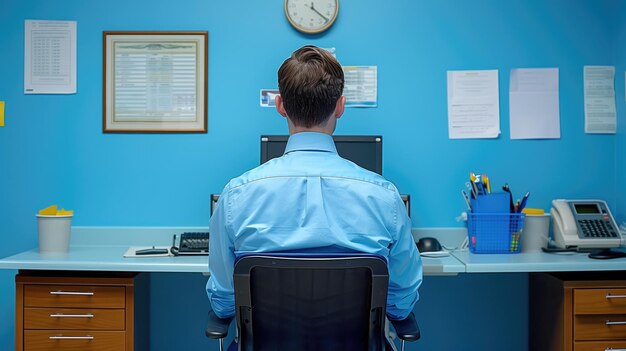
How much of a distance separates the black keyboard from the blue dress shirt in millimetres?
978

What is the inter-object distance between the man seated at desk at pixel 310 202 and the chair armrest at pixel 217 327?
122 millimetres

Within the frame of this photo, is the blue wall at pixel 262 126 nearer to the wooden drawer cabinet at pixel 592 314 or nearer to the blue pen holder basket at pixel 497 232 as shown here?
the blue pen holder basket at pixel 497 232

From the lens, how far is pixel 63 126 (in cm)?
255

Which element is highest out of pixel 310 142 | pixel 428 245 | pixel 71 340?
pixel 310 142

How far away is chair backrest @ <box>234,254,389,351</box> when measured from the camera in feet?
3.63

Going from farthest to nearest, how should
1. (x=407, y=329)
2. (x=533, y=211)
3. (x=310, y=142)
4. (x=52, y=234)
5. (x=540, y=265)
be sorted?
1. (x=533, y=211)
2. (x=52, y=234)
3. (x=540, y=265)
4. (x=407, y=329)
5. (x=310, y=142)

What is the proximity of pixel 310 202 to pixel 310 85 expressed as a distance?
272mm

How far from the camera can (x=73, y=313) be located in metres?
2.04

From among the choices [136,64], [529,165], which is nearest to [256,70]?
[136,64]

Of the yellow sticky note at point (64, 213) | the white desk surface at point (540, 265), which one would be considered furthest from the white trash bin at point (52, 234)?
the white desk surface at point (540, 265)

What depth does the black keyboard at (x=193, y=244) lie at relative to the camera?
221 cm

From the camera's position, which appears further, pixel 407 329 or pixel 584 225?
pixel 584 225

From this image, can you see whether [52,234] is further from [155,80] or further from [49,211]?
[155,80]

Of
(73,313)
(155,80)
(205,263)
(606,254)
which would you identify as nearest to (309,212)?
(205,263)
